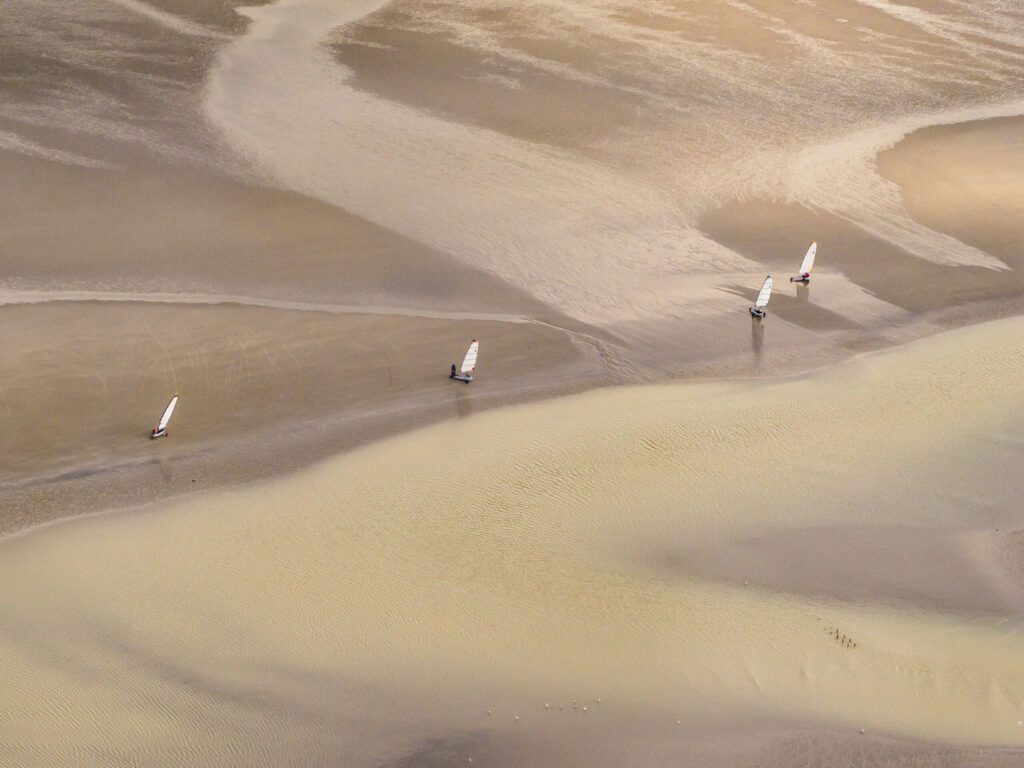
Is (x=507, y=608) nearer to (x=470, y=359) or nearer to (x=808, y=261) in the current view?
(x=470, y=359)

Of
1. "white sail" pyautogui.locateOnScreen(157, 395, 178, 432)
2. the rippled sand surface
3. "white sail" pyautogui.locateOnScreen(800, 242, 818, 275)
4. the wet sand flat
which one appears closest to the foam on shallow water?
"white sail" pyautogui.locateOnScreen(800, 242, 818, 275)

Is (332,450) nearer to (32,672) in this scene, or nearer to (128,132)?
(32,672)

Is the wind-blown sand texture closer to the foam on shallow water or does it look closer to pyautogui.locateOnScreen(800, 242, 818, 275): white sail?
the foam on shallow water

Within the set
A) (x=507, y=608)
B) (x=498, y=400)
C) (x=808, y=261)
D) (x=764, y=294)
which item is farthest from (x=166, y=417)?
(x=808, y=261)

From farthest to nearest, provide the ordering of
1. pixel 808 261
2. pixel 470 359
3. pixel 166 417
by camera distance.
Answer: pixel 808 261, pixel 470 359, pixel 166 417

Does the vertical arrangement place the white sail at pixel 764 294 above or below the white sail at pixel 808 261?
below

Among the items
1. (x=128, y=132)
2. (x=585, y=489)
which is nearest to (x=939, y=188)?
(x=585, y=489)

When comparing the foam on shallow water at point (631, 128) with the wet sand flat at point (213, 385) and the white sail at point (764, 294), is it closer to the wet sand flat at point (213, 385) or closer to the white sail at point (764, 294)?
the white sail at point (764, 294)

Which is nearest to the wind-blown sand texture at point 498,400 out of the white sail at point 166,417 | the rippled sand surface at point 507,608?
the rippled sand surface at point 507,608
